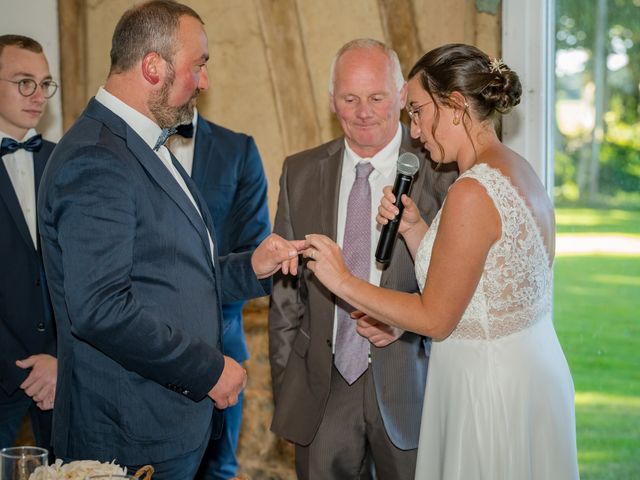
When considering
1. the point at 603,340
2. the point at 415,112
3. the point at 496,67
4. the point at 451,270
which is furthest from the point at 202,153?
the point at 603,340

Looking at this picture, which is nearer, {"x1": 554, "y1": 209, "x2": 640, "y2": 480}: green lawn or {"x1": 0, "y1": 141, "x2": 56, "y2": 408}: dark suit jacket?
{"x1": 0, "y1": 141, "x2": 56, "y2": 408}: dark suit jacket

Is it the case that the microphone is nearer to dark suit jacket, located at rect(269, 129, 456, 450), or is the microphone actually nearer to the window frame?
dark suit jacket, located at rect(269, 129, 456, 450)

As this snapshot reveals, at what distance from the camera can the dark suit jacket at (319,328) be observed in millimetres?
3150

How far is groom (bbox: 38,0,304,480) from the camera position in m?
2.37

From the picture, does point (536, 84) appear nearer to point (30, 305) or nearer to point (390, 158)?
point (390, 158)

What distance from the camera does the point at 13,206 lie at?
3621mm

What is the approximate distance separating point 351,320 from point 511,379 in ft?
2.47

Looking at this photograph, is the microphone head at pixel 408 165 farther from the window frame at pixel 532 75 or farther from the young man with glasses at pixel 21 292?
the young man with glasses at pixel 21 292

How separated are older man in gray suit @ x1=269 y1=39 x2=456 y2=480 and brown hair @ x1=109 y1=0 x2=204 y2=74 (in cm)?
90

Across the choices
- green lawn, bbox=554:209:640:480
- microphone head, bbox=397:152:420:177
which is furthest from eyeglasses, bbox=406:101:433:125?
green lawn, bbox=554:209:640:480

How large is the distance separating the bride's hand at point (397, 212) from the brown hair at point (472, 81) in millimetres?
227

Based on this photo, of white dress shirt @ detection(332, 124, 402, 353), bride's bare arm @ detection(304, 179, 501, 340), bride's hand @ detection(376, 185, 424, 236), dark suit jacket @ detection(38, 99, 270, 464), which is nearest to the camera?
dark suit jacket @ detection(38, 99, 270, 464)

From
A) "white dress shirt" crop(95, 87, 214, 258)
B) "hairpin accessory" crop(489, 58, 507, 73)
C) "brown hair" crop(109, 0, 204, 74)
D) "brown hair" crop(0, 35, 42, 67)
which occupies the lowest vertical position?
"white dress shirt" crop(95, 87, 214, 258)

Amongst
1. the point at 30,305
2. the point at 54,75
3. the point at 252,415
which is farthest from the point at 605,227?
the point at 54,75
